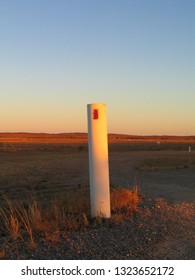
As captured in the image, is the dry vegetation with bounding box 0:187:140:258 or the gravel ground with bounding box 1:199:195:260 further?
the dry vegetation with bounding box 0:187:140:258

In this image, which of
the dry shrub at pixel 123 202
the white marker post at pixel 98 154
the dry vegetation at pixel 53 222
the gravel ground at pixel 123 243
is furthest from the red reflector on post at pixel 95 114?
the dry shrub at pixel 123 202

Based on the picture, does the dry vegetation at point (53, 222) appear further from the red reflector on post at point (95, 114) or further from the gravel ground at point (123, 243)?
the red reflector on post at point (95, 114)

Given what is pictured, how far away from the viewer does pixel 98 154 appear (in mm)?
7039

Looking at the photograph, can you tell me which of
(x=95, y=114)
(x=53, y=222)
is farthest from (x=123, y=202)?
(x=95, y=114)

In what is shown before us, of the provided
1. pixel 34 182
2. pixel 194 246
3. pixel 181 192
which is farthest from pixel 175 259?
pixel 34 182

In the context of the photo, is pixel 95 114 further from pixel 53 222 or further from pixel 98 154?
pixel 53 222

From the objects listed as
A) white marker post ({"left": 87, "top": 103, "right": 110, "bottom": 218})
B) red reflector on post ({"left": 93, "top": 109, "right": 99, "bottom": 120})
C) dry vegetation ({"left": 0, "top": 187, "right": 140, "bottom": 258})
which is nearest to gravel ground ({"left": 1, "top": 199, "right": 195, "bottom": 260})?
dry vegetation ({"left": 0, "top": 187, "right": 140, "bottom": 258})

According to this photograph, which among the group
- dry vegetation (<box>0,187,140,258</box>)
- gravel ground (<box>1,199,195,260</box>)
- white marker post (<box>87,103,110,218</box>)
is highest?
white marker post (<box>87,103,110,218</box>)

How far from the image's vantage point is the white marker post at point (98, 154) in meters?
6.98

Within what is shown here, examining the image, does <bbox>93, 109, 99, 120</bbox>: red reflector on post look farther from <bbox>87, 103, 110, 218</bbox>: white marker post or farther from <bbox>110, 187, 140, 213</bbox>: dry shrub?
<bbox>110, 187, 140, 213</bbox>: dry shrub

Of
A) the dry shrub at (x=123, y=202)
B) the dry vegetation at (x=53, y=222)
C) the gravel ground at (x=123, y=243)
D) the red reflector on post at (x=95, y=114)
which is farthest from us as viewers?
the dry shrub at (x=123, y=202)

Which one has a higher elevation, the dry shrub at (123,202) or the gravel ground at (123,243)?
the dry shrub at (123,202)

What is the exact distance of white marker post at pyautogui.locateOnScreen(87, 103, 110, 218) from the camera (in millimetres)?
6984

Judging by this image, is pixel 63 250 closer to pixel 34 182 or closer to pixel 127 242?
pixel 127 242
